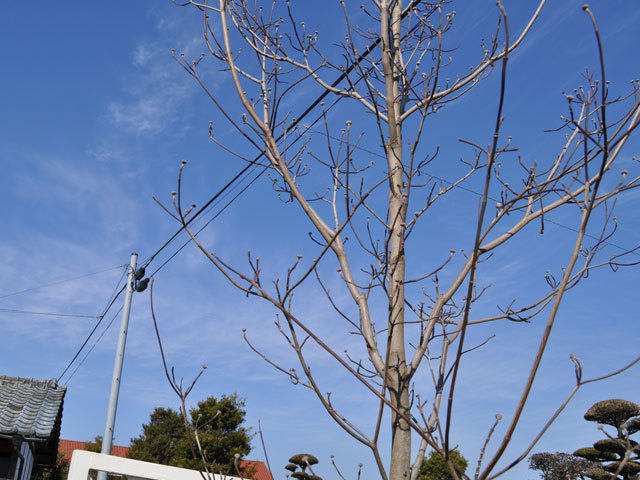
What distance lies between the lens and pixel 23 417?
265 inches

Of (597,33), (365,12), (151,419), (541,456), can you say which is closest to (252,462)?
(151,419)

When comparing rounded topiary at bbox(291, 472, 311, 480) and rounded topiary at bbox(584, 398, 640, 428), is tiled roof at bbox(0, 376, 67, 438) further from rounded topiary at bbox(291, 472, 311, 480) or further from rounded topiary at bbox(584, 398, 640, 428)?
rounded topiary at bbox(584, 398, 640, 428)

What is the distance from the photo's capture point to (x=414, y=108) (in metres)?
1.96

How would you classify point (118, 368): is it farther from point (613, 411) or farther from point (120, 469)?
point (613, 411)

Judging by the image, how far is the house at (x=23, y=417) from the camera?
6152 millimetres

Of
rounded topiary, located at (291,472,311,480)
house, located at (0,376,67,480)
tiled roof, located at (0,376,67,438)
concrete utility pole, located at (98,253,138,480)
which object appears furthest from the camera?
concrete utility pole, located at (98,253,138,480)

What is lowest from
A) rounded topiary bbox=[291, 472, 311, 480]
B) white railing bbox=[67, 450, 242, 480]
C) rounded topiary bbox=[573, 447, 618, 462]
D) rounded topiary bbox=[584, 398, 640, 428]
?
rounded topiary bbox=[291, 472, 311, 480]

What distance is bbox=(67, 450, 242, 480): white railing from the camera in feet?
8.80

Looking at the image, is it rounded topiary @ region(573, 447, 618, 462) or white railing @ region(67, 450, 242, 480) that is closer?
white railing @ region(67, 450, 242, 480)

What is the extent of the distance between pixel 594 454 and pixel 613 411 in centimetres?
142

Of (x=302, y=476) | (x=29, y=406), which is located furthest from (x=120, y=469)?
(x=29, y=406)

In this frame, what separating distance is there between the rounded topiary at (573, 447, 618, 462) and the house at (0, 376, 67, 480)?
545 inches

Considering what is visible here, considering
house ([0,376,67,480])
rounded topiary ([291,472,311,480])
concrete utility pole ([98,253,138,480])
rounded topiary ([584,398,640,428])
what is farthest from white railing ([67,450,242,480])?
rounded topiary ([584,398,640,428])

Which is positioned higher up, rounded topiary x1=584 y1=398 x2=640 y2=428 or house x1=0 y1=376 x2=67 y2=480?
rounded topiary x1=584 y1=398 x2=640 y2=428
